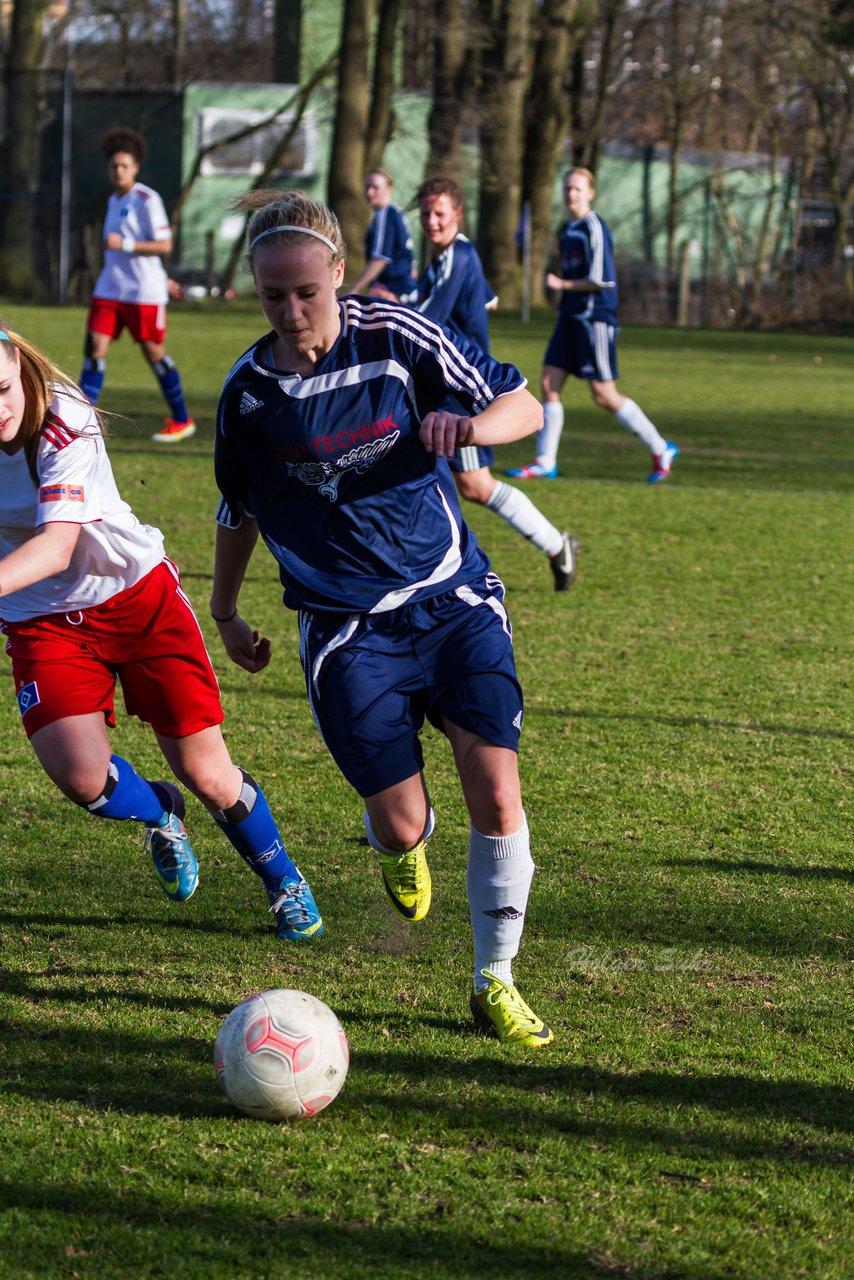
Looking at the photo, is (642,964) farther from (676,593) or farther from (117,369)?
(117,369)

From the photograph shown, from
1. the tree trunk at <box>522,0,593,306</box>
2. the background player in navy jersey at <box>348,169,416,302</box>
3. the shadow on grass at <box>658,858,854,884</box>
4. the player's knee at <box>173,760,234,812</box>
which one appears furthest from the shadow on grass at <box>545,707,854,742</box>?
the tree trunk at <box>522,0,593,306</box>

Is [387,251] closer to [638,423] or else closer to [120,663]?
[638,423]

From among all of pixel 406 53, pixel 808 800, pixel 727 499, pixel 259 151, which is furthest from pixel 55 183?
pixel 808 800

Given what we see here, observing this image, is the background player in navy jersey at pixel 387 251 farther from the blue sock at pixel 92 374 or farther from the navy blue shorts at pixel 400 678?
the navy blue shorts at pixel 400 678

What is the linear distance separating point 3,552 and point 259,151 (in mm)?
35374

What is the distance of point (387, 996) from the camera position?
11.8ft

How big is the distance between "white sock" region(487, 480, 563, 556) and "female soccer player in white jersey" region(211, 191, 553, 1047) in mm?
4053

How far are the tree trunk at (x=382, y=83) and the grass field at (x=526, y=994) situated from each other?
86.6 ft

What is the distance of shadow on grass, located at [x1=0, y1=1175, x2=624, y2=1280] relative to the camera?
2.52 m

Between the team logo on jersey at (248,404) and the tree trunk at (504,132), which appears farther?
the tree trunk at (504,132)

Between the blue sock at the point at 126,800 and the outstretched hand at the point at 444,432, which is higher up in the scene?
the outstretched hand at the point at 444,432

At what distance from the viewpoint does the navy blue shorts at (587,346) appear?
1093 centimetres

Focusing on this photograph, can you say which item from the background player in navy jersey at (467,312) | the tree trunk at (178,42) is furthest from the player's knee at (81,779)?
the tree trunk at (178,42)

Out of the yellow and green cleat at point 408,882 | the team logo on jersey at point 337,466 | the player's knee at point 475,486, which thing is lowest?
the yellow and green cleat at point 408,882
